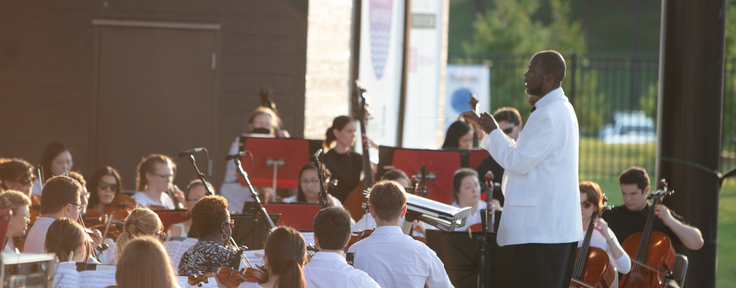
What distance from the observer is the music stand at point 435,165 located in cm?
541

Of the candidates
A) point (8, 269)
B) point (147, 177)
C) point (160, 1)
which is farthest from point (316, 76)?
point (8, 269)

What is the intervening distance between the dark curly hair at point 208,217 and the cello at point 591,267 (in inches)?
86.5

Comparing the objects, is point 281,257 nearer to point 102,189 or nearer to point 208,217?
point 208,217

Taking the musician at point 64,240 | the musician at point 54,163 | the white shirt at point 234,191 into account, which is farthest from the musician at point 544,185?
the musician at point 54,163

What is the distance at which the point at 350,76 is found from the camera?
8125mm

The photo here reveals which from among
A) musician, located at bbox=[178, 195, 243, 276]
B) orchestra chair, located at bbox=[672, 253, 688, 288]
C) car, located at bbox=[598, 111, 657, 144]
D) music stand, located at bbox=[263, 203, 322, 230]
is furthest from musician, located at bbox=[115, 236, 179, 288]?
A: car, located at bbox=[598, 111, 657, 144]

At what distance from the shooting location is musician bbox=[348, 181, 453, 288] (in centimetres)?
328

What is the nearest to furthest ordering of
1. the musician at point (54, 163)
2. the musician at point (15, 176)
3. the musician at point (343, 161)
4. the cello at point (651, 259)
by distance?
the cello at point (651, 259) → the musician at point (15, 176) → the musician at point (54, 163) → the musician at point (343, 161)

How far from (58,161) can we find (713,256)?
5.29 metres

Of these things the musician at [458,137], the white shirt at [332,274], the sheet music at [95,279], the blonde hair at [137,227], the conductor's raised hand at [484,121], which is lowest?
the sheet music at [95,279]

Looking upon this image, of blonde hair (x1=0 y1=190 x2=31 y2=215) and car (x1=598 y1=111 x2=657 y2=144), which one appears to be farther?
car (x1=598 y1=111 x2=657 y2=144)

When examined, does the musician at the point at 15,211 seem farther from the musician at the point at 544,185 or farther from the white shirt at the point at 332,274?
the musician at the point at 544,185

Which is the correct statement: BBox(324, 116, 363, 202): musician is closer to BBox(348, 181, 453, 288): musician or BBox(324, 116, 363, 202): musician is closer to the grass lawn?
BBox(348, 181, 453, 288): musician

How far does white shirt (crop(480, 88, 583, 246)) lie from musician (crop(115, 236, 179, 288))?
1785mm
